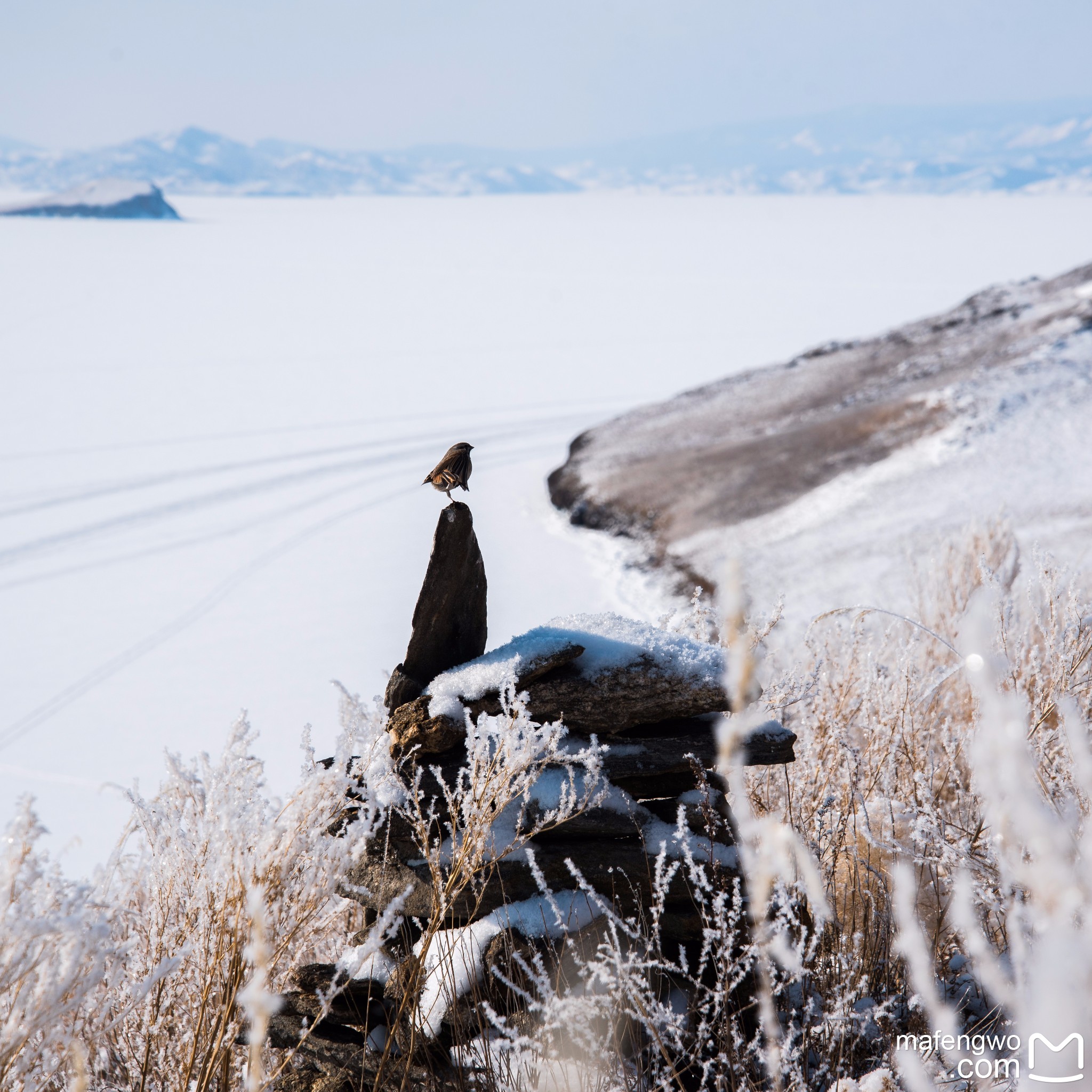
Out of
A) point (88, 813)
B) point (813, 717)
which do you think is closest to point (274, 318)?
point (88, 813)

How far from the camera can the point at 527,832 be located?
2402 millimetres

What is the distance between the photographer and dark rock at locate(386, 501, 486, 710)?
258cm

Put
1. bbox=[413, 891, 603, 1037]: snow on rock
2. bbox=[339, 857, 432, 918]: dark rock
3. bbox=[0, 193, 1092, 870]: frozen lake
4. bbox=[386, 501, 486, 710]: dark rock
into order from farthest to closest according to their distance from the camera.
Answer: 1. bbox=[0, 193, 1092, 870]: frozen lake
2. bbox=[386, 501, 486, 710]: dark rock
3. bbox=[339, 857, 432, 918]: dark rock
4. bbox=[413, 891, 603, 1037]: snow on rock

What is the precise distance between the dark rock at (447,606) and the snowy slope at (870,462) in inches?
109

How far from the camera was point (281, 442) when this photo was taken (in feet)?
48.5

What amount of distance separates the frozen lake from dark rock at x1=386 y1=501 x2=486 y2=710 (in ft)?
3.27

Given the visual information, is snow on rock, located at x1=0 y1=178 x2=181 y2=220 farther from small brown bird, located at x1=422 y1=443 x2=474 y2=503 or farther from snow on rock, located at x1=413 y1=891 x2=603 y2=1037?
snow on rock, located at x1=413 y1=891 x2=603 y2=1037

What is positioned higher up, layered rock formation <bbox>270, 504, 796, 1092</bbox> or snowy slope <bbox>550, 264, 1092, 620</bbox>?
snowy slope <bbox>550, 264, 1092, 620</bbox>

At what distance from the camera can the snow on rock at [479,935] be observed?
2273 millimetres

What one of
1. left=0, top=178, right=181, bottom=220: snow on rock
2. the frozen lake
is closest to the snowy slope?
the frozen lake

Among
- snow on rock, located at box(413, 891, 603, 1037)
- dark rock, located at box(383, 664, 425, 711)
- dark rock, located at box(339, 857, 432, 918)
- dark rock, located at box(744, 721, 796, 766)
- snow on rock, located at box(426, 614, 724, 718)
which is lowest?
snow on rock, located at box(413, 891, 603, 1037)

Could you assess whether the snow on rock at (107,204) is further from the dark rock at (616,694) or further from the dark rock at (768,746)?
the dark rock at (768,746)

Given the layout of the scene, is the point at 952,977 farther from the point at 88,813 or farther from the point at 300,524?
the point at 300,524

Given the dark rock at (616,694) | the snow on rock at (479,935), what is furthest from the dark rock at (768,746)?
the snow on rock at (479,935)
